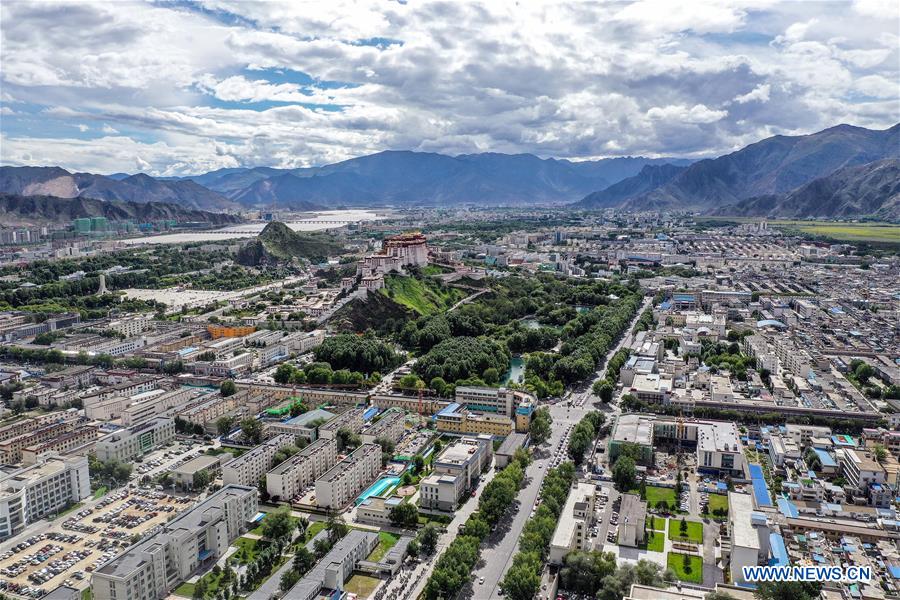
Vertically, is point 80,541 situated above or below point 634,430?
below

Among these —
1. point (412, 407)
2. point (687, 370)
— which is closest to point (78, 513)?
point (412, 407)

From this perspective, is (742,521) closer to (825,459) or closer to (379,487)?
(825,459)

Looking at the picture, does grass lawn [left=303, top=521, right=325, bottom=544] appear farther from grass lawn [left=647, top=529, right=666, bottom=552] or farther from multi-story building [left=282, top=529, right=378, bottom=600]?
grass lawn [left=647, top=529, right=666, bottom=552]

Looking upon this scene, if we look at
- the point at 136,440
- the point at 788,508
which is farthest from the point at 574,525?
the point at 136,440

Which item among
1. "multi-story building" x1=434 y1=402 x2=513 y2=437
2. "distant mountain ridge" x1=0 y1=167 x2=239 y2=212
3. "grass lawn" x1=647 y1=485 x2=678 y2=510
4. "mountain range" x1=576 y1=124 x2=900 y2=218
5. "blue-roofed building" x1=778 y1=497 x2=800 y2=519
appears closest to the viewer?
"blue-roofed building" x1=778 y1=497 x2=800 y2=519

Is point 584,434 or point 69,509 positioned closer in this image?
point 69,509

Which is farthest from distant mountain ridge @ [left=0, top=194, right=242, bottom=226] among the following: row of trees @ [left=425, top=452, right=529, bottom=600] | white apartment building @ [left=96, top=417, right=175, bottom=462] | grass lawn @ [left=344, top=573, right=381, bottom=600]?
grass lawn @ [left=344, top=573, right=381, bottom=600]

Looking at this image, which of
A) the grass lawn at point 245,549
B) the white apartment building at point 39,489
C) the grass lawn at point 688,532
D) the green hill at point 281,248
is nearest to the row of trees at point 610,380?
the grass lawn at point 688,532

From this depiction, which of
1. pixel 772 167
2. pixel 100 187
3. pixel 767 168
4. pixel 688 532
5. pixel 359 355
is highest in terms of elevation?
pixel 772 167
